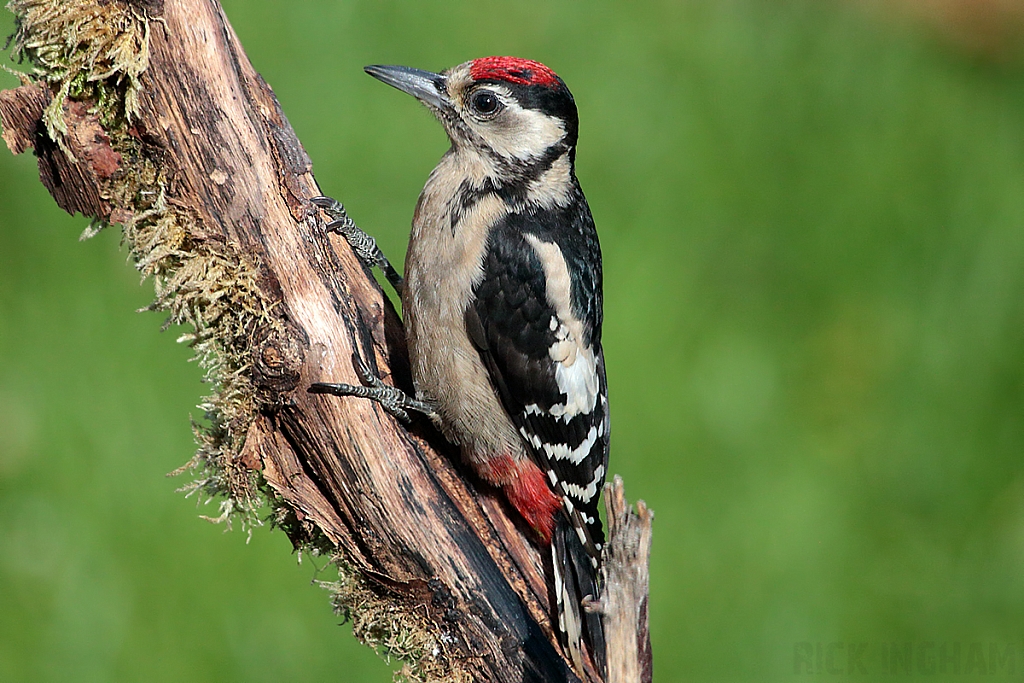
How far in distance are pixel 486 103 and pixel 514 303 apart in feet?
2.52

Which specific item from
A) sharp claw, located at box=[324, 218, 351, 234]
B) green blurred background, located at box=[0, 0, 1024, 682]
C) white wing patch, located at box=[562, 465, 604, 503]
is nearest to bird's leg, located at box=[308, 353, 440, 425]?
sharp claw, located at box=[324, 218, 351, 234]

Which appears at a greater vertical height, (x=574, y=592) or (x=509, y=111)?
(x=509, y=111)

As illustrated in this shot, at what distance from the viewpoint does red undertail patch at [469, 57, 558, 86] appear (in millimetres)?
3699

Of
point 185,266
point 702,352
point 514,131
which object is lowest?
point 185,266

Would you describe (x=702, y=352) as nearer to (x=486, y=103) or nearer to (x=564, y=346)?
(x=564, y=346)

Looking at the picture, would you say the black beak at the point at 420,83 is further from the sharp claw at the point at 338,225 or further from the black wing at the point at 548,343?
the sharp claw at the point at 338,225

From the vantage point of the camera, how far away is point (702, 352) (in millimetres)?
6379

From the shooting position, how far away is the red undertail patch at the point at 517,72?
370cm

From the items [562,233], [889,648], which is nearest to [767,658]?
[889,648]

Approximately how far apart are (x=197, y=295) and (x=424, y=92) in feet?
4.37

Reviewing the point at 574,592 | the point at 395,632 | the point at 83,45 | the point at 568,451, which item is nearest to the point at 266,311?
the point at 83,45

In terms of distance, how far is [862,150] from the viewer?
25.4 ft

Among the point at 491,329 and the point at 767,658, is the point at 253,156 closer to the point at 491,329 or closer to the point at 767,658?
the point at 491,329

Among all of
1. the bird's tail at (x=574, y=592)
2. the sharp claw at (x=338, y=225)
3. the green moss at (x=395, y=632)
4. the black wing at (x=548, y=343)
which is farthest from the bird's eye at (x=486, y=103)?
the green moss at (x=395, y=632)
